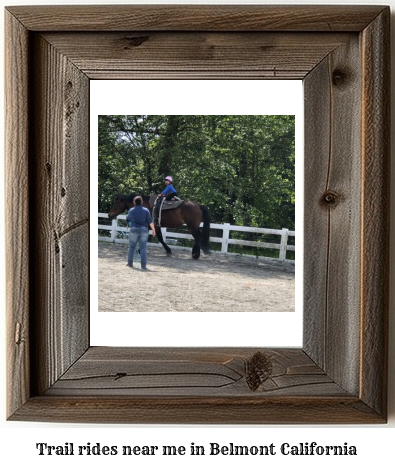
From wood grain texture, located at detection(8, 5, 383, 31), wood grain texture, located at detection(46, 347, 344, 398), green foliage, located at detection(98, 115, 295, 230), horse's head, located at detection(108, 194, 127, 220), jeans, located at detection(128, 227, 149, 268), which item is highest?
wood grain texture, located at detection(8, 5, 383, 31)

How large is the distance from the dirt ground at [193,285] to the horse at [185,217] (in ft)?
0.05

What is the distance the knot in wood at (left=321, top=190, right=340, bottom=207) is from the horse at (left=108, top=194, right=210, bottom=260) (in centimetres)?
15

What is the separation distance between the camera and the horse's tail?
79 cm

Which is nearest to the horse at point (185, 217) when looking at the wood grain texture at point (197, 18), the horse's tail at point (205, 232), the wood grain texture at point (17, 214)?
the horse's tail at point (205, 232)

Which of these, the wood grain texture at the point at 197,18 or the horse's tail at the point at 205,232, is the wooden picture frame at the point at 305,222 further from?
the horse's tail at the point at 205,232

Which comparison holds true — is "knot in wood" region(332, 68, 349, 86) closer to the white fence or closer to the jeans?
the white fence

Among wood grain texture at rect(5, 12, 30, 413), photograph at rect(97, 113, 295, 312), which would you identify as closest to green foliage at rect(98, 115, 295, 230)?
photograph at rect(97, 113, 295, 312)

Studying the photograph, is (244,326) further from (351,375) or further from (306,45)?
(306,45)

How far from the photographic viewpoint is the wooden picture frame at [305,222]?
0.77 metres

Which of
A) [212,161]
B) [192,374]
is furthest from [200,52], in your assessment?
[192,374]

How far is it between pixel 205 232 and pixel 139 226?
0.29 feet

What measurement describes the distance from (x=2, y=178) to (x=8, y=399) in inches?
11.6

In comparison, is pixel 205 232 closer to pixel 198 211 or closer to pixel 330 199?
pixel 198 211

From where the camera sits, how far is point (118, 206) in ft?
2.60
